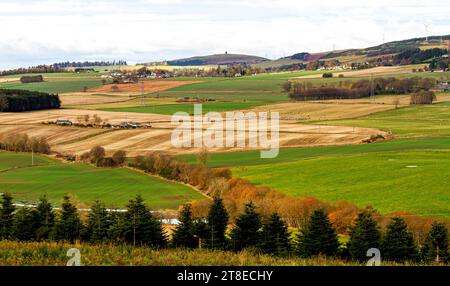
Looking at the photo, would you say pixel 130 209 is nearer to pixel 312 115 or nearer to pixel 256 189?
pixel 256 189

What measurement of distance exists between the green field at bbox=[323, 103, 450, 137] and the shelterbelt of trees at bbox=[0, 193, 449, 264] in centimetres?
6139

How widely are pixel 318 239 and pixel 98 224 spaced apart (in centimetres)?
1173

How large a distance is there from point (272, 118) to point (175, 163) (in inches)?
1913

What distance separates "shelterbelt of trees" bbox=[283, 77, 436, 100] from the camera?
15512cm

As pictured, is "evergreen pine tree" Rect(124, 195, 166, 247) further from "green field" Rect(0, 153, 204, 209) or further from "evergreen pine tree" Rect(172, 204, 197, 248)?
"green field" Rect(0, 153, 204, 209)

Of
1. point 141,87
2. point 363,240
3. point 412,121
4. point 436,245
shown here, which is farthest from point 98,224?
point 141,87

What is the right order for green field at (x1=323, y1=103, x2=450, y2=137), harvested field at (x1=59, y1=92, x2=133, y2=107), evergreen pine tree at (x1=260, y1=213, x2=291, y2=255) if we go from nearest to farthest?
evergreen pine tree at (x1=260, y1=213, x2=291, y2=255) < green field at (x1=323, y1=103, x2=450, y2=137) < harvested field at (x1=59, y1=92, x2=133, y2=107)

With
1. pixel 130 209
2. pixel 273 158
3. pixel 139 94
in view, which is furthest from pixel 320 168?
pixel 139 94

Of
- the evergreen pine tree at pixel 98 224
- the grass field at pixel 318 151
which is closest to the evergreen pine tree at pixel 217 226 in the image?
the evergreen pine tree at pixel 98 224

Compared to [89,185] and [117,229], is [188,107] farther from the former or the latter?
[117,229]

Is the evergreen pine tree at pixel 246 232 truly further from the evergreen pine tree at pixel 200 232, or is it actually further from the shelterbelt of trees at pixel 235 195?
the shelterbelt of trees at pixel 235 195

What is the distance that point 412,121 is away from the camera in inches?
4449

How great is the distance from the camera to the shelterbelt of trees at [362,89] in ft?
509

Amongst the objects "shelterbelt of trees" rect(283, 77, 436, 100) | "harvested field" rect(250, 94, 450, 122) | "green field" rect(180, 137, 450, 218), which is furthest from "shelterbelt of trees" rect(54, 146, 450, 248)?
A: "shelterbelt of trees" rect(283, 77, 436, 100)
